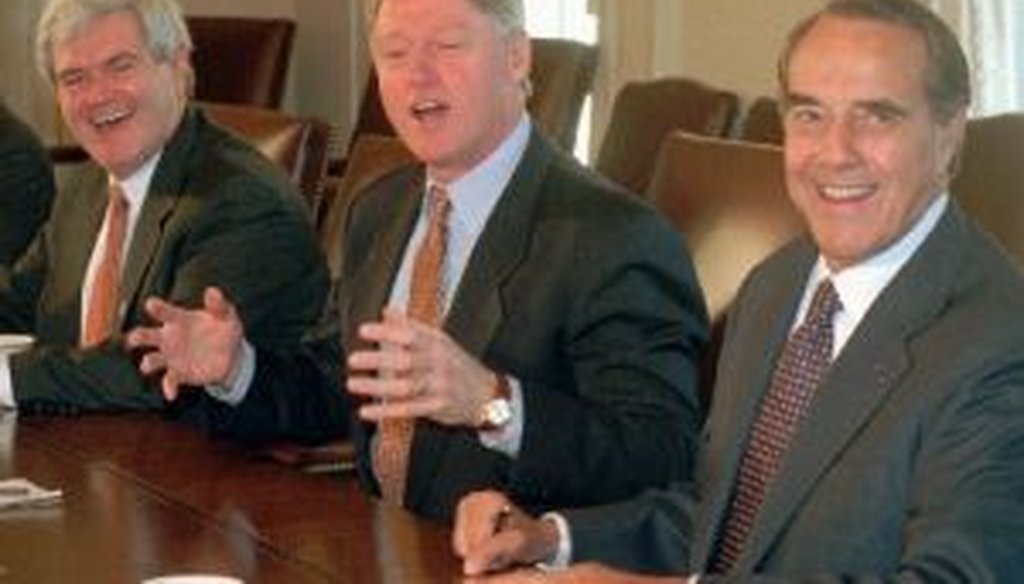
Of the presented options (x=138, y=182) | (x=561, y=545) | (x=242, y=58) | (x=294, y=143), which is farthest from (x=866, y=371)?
(x=242, y=58)

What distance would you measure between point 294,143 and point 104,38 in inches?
21.7

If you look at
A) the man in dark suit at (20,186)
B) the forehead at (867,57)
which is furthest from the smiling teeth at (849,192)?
the man in dark suit at (20,186)

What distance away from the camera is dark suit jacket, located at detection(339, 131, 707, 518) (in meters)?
2.73

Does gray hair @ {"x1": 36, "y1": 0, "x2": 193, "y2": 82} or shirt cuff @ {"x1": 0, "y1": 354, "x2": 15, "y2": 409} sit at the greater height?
gray hair @ {"x1": 36, "y1": 0, "x2": 193, "y2": 82}

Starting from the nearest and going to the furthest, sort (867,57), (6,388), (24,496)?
(867,57), (24,496), (6,388)

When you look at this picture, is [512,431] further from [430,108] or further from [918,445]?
[918,445]

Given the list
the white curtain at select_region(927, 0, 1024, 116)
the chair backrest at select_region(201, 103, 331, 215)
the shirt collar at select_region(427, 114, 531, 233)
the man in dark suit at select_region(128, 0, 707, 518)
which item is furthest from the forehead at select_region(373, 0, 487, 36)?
the white curtain at select_region(927, 0, 1024, 116)

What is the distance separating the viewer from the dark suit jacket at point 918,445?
1977 mm

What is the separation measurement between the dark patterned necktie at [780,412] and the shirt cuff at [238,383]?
0.90 meters

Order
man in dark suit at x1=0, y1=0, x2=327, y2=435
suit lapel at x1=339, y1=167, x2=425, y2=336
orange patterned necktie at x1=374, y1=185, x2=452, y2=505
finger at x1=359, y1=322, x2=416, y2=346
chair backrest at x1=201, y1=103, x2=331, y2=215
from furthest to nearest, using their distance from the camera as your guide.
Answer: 1. chair backrest at x1=201, y1=103, x2=331, y2=215
2. man in dark suit at x1=0, y1=0, x2=327, y2=435
3. suit lapel at x1=339, y1=167, x2=425, y2=336
4. orange patterned necktie at x1=374, y1=185, x2=452, y2=505
5. finger at x1=359, y1=322, x2=416, y2=346

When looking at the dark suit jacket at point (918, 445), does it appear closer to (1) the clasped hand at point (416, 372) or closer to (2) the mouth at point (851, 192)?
(2) the mouth at point (851, 192)

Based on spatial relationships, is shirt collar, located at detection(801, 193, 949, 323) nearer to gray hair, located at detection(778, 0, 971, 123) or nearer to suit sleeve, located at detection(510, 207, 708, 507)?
gray hair, located at detection(778, 0, 971, 123)

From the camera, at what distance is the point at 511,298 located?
2.91m

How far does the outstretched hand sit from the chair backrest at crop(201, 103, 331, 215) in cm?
119
